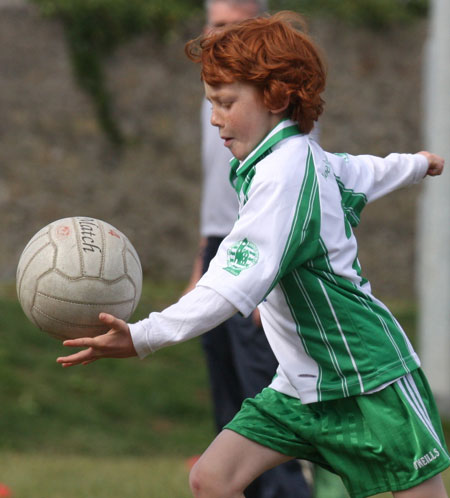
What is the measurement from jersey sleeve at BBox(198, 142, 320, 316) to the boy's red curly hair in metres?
0.28

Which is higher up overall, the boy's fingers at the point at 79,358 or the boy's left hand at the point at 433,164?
the boy's left hand at the point at 433,164

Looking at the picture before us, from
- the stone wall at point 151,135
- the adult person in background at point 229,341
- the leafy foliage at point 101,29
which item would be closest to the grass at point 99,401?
the stone wall at point 151,135

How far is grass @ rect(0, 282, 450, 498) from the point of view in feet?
Result: 22.5

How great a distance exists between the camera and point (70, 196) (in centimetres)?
1280

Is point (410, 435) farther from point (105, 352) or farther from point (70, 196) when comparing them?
point (70, 196)

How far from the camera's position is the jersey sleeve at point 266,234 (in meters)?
3.07

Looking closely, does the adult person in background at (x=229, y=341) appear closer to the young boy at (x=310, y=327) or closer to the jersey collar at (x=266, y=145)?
the young boy at (x=310, y=327)

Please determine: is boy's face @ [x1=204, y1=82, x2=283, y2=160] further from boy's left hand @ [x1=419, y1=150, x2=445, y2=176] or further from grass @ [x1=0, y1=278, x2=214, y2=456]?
grass @ [x1=0, y1=278, x2=214, y2=456]

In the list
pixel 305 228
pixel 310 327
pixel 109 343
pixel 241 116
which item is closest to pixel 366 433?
pixel 310 327

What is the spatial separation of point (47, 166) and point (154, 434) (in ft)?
16.6

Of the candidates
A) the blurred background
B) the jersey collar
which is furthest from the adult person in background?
the blurred background

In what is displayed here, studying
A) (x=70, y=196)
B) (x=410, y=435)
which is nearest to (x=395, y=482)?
(x=410, y=435)

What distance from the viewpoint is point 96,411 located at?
8906 millimetres

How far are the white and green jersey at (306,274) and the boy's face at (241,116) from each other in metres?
0.06
